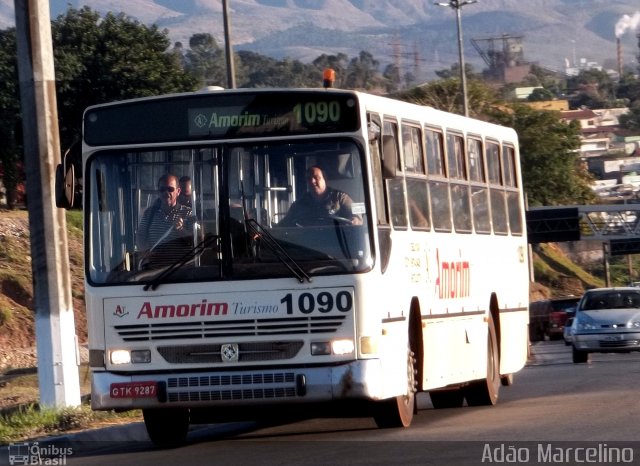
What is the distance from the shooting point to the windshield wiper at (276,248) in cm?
1169

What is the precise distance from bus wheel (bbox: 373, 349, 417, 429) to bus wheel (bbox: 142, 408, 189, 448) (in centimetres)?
172

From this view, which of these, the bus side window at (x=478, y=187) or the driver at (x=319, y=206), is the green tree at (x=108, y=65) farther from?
the driver at (x=319, y=206)

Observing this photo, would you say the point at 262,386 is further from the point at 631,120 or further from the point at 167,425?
the point at 631,120

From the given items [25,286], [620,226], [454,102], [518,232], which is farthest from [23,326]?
[620,226]

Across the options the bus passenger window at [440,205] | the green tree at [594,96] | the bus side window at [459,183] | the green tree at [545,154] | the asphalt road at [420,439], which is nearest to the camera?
the asphalt road at [420,439]

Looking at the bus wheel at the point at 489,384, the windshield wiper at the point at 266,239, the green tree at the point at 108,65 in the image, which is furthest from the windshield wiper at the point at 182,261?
the green tree at the point at 108,65

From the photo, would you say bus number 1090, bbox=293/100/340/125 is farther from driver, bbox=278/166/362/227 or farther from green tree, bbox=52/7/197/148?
green tree, bbox=52/7/197/148

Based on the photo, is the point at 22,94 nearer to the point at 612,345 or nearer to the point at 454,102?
the point at 612,345

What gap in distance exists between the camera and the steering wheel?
38.7 feet

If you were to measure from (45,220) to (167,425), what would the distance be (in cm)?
294

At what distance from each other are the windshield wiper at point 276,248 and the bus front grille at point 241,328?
35 centimetres

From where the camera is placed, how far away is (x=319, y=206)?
11852 mm

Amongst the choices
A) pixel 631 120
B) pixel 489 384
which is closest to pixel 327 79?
pixel 489 384

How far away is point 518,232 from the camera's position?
18.1 meters
